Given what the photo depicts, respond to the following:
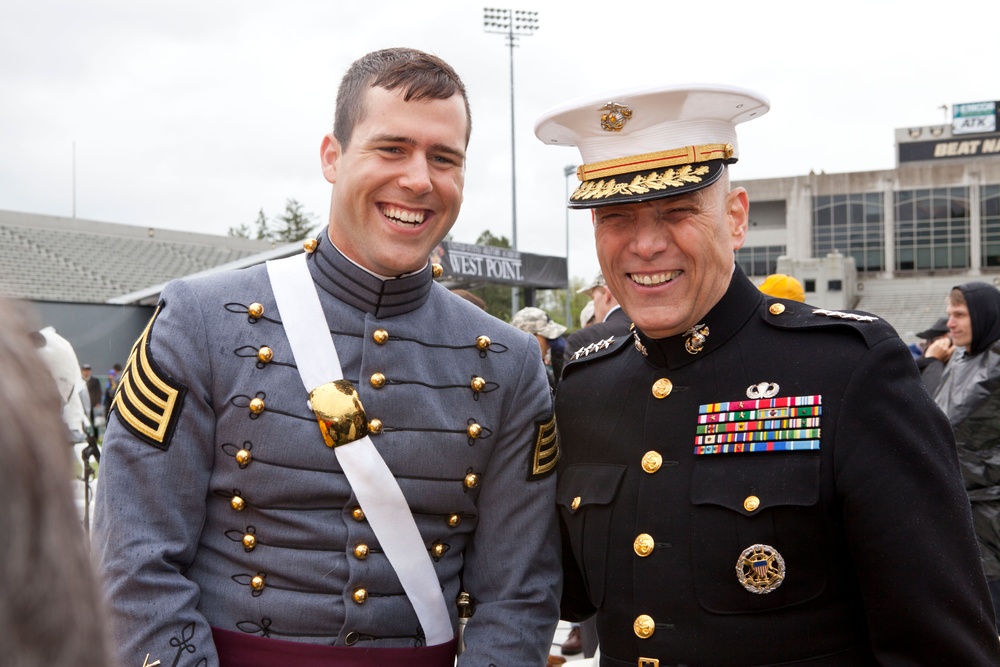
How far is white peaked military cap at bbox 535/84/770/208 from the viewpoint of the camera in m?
2.35

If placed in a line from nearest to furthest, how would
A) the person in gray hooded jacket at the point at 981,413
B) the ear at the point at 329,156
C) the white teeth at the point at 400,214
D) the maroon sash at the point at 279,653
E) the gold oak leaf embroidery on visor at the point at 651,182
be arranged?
the maroon sash at the point at 279,653, the gold oak leaf embroidery on visor at the point at 651,182, the white teeth at the point at 400,214, the ear at the point at 329,156, the person in gray hooded jacket at the point at 981,413

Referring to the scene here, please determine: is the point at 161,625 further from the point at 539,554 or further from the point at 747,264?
the point at 747,264

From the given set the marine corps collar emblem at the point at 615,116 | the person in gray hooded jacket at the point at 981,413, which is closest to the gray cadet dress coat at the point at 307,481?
the marine corps collar emblem at the point at 615,116

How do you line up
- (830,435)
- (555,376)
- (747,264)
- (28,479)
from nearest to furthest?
(28,479), (830,435), (555,376), (747,264)

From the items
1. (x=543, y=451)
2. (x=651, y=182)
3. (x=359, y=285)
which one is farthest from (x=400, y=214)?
(x=543, y=451)

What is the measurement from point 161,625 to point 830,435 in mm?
1527

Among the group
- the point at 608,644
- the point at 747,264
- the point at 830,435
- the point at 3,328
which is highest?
the point at 747,264

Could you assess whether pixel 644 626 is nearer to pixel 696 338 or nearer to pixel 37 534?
pixel 696 338

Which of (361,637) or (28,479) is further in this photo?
(361,637)

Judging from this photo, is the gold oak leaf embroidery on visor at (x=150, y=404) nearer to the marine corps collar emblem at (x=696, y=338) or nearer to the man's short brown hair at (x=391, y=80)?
the man's short brown hair at (x=391, y=80)

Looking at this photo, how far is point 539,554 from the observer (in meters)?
2.51

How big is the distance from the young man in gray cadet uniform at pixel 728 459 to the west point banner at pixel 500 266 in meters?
18.1

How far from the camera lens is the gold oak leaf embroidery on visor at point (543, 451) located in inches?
101

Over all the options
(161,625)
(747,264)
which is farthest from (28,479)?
(747,264)
